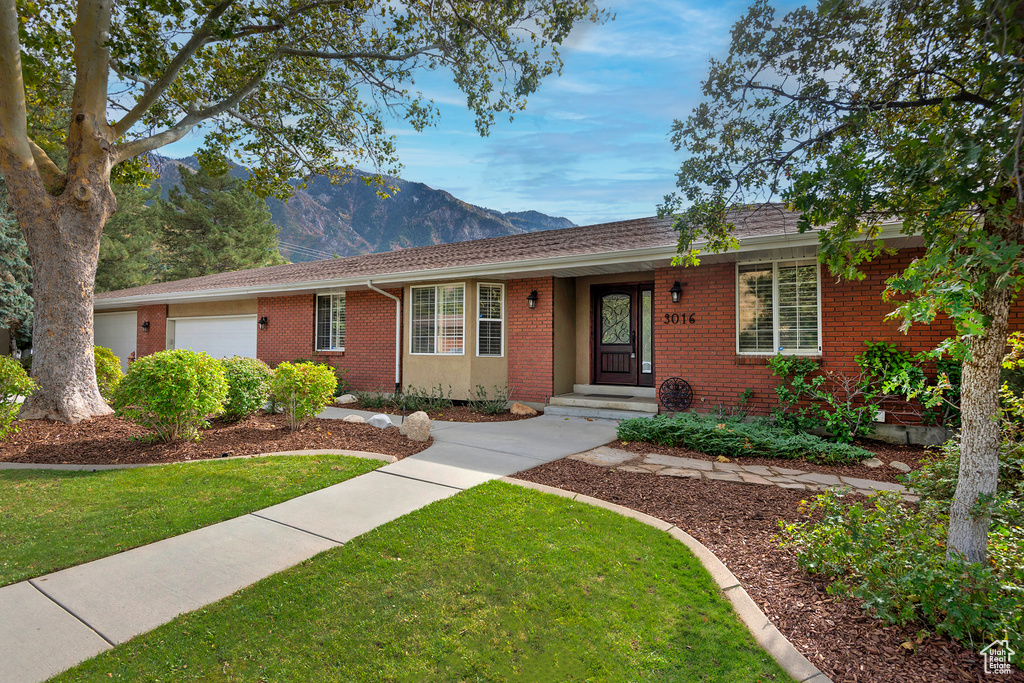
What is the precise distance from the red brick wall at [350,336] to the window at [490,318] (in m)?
2.47

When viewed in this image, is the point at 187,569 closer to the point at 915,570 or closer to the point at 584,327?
the point at 915,570

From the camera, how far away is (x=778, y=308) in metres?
8.02

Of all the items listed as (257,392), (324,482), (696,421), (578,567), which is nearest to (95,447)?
(257,392)

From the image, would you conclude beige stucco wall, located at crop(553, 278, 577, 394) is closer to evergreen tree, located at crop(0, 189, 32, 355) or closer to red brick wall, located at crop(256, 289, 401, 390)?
red brick wall, located at crop(256, 289, 401, 390)

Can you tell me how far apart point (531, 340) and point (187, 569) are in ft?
25.2

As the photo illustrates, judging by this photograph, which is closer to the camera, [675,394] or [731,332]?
[731,332]

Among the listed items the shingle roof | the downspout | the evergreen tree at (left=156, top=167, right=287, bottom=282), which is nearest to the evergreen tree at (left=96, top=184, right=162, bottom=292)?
the evergreen tree at (left=156, top=167, right=287, bottom=282)

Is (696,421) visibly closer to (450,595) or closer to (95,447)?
(450,595)

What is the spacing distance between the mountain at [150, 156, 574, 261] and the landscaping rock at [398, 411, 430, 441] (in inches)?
2898

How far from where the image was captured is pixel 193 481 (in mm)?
5000

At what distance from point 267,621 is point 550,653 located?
148cm

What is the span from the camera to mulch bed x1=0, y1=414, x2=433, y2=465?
5984 mm

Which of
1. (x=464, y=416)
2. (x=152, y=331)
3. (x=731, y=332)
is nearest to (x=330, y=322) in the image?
(x=464, y=416)

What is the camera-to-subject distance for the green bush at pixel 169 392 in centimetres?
600
